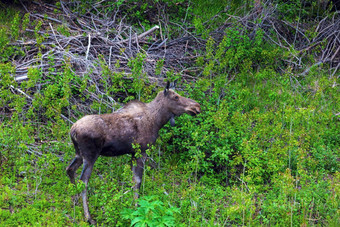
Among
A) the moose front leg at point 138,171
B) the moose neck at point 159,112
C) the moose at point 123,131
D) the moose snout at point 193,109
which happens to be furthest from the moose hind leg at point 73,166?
the moose snout at point 193,109

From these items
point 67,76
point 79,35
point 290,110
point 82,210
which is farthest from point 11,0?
point 290,110

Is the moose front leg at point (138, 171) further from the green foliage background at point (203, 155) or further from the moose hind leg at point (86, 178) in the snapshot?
the moose hind leg at point (86, 178)

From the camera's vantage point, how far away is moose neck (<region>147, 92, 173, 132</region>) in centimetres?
765

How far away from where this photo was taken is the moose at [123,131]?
6.73 m

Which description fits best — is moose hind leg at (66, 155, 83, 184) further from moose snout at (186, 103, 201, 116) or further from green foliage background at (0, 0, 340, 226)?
moose snout at (186, 103, 201, 116)

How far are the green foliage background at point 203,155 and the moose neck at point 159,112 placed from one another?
48 cm

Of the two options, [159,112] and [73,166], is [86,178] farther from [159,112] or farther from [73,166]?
[159,112]

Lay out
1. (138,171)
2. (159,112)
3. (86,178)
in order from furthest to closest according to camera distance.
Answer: (159,112) → (138,171) → (86,178)

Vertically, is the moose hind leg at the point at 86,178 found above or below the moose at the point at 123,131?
below

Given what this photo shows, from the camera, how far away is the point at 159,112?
7707 mm

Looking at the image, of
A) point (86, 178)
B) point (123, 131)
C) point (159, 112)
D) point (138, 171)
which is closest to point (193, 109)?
point (159, 112)

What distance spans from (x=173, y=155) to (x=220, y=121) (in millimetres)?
1178

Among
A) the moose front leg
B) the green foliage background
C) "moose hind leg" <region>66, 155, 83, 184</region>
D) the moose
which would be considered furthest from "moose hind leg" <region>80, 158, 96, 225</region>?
the moose front leg

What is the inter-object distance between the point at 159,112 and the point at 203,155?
1195mm
